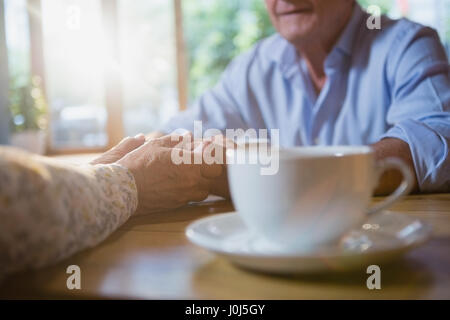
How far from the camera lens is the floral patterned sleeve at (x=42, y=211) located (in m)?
0.36

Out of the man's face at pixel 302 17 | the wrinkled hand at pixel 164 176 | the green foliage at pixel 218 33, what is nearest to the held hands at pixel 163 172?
the wrinkled hand at pixel 164 176

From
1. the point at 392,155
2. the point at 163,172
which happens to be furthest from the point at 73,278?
the point at 392,155

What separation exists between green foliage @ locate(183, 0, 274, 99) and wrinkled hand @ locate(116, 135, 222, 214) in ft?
12.4

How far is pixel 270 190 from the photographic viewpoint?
399 millimetres

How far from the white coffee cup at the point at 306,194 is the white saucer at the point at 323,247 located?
0.02 m

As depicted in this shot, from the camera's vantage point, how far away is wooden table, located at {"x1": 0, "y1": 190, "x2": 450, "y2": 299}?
0.35 m

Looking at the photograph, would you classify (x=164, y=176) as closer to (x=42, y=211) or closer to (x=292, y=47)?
(x=42, y=211)

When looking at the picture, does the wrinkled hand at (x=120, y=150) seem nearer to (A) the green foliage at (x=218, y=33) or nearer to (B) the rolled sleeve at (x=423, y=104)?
(B) the rolled sleeve at (x=423, y=104)

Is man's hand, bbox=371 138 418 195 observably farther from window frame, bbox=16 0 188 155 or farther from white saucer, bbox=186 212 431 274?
window frame, bbox=16 0 188 155

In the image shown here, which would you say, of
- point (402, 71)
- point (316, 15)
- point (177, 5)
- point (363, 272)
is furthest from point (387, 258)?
point (177, 5)

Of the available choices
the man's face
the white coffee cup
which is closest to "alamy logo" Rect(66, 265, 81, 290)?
the white coffee cup

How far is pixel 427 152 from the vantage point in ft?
2.94

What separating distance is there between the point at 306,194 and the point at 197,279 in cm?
11
